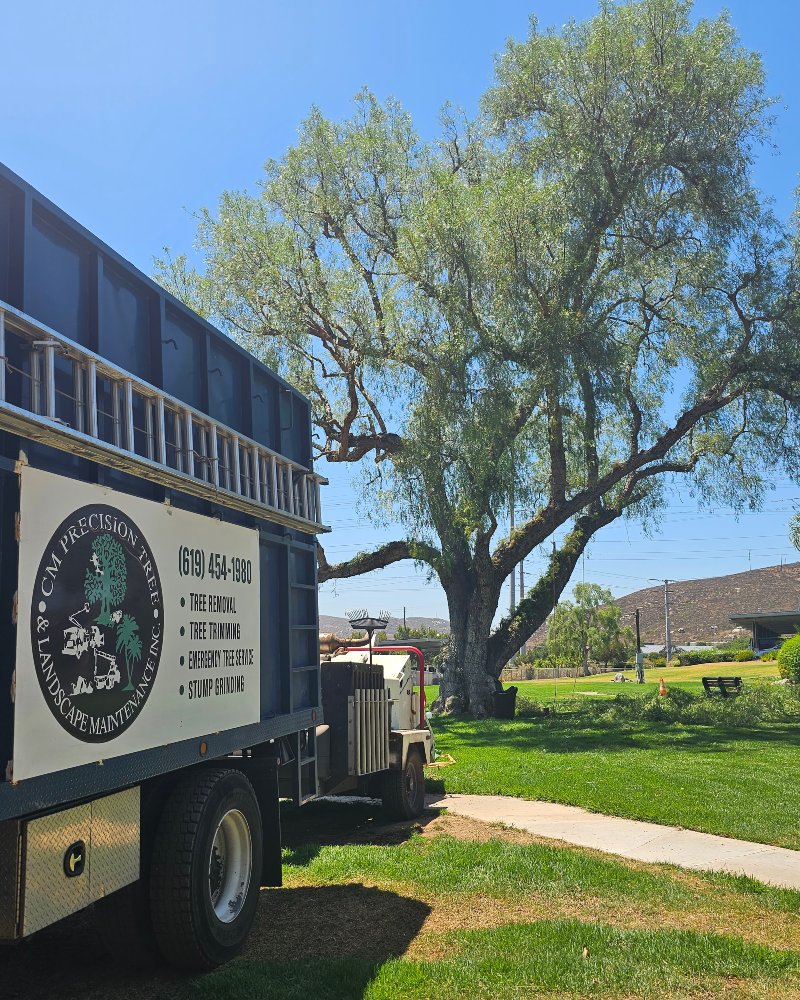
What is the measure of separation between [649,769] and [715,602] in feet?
331

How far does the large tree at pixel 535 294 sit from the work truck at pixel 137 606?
14213mm

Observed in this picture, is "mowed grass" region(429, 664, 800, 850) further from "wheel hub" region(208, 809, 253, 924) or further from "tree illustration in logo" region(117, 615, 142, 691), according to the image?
"tree illustration in logo" region(117, 615, 142, 691)

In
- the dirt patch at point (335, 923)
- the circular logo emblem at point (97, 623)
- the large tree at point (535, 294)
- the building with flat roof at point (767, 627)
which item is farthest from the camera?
the building with flat roof at point (767, 627)

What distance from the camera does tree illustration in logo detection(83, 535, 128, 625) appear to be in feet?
13.6

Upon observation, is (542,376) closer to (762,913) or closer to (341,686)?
(341,686)

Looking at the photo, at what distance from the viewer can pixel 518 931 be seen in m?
5.79

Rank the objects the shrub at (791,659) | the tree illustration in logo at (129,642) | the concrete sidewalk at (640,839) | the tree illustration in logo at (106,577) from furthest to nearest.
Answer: the shrub at (791,659), the concrete sidewalk at (640,839), the tree illustration in logo at (129,642), the tree illustration in logo at (106,577)

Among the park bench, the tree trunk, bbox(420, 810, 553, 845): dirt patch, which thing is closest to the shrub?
the park bench

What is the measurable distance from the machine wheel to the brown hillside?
287 feet

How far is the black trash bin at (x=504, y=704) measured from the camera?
22797 millimetres

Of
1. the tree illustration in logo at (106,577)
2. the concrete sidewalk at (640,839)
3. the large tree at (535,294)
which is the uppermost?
the large tree at (535,294)

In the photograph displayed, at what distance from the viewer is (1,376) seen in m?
3.43

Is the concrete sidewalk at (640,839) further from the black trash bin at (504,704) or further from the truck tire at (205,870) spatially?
the black trash bin at (504,704)

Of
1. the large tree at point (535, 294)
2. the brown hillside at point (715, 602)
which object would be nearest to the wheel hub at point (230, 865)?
the large tree at point (535, 294)
